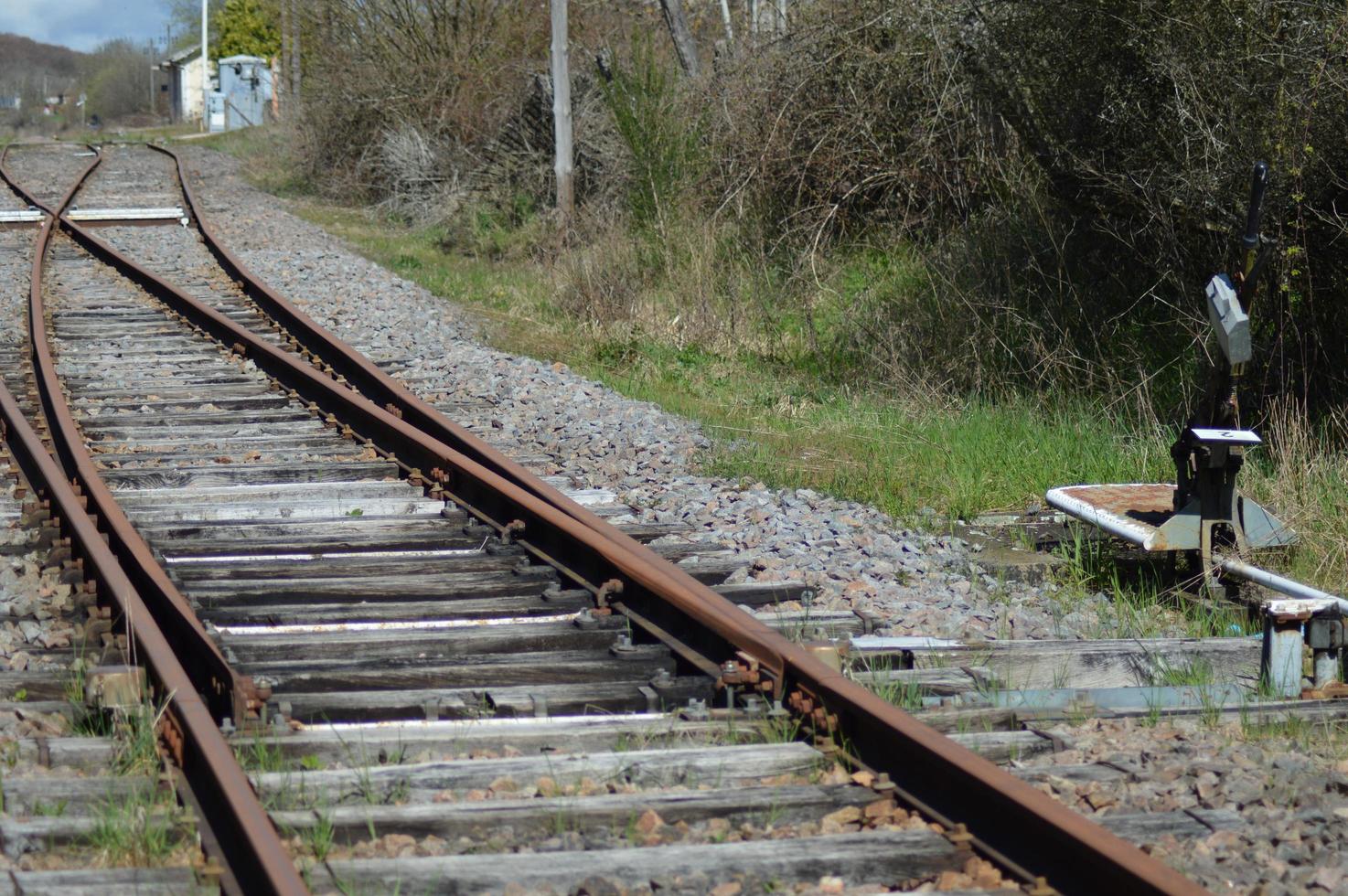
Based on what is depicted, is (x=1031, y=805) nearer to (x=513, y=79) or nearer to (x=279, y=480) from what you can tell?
(x=279, y=480)

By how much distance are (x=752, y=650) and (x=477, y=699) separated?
765 millimetres

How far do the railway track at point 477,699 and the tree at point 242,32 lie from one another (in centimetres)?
7871

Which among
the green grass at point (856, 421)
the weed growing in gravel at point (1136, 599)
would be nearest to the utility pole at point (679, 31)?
the green grass at point (856, 421)

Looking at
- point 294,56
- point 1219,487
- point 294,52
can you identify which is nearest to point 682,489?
point 1219,487

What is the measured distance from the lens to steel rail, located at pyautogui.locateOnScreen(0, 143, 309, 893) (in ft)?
9.43

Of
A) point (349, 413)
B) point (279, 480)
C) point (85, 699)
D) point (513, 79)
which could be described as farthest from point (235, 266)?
point (85, 699)

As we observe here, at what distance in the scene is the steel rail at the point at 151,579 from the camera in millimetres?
3846

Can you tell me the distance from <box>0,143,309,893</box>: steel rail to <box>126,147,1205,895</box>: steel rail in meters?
1.38

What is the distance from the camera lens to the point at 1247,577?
5559 mm

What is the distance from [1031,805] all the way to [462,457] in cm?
395

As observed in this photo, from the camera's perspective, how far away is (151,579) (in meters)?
4.68

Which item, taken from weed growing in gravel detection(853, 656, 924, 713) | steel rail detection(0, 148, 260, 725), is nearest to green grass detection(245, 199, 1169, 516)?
weed growing in gravel detection(853, 656, 924, 713)

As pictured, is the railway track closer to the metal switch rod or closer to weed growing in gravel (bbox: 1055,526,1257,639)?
weed growing in gravel (bbox: 1055,526,1257,639)

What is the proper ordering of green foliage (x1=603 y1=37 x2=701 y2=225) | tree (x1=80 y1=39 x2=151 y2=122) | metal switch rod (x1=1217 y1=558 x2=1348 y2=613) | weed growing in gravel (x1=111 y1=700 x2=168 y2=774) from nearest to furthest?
weed growing in gravel (x1=111 y1=700 x2=168 y2=774) → metal switch rod (x1=1217 y1=558 x2=1348 y2=613) → green foliage (x1=603 y1=37 x2=701 y2=225) → tree (x1=80 y1=39 x2=151 y2=122)
